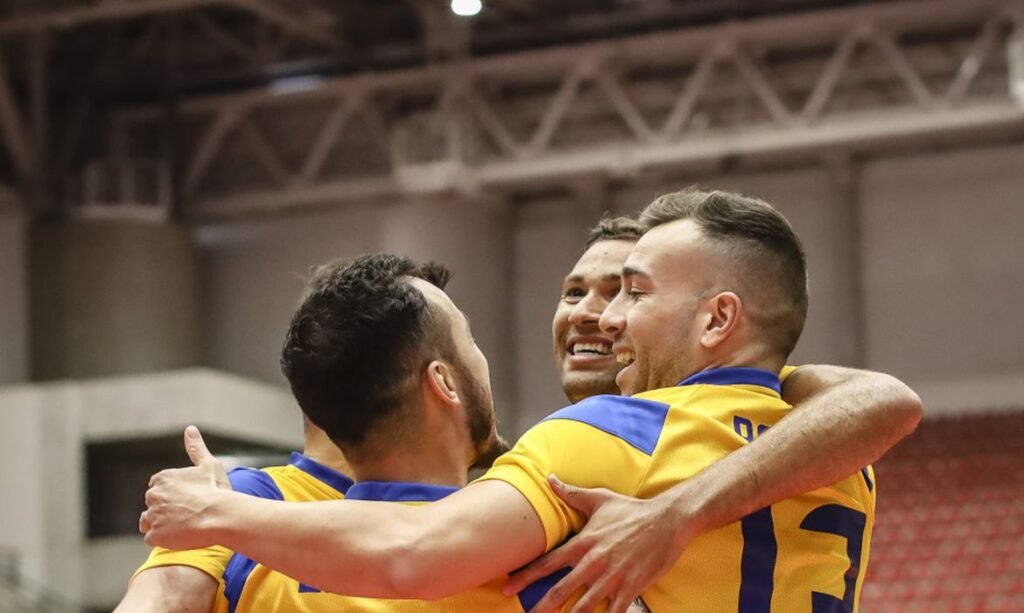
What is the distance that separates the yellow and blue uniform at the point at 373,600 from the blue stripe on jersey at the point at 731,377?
46cm

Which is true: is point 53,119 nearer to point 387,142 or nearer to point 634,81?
point 387,142

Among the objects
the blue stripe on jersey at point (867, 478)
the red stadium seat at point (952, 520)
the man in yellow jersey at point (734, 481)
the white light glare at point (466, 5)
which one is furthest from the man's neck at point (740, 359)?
the red stadium seat at point (952, 520)

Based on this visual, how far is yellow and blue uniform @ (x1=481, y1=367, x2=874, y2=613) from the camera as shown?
2.62m

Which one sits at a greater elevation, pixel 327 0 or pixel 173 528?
pixel 327 0

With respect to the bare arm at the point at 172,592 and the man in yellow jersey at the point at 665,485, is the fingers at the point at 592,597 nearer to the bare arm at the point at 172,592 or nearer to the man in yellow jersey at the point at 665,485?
the man in yellow jersey at the point at 665,485

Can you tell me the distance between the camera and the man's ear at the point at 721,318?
9.27ft

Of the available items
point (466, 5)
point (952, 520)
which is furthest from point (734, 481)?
point (952, 520)

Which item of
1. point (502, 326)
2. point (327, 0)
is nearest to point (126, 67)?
point (327, 0)

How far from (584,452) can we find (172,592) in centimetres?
90

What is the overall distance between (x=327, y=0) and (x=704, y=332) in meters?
14.7

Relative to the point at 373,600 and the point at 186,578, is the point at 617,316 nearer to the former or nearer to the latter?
the point at 373,600

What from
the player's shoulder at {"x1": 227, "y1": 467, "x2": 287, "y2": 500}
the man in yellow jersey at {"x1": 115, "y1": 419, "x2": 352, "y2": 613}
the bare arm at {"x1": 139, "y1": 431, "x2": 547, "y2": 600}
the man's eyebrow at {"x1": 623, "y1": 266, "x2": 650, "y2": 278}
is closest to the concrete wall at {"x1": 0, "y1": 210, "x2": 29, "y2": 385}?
the player's shoulder at {"x1": 227, "y1": 467, "x2": 287, "y2": 500}

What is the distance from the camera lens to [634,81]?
1656 cm

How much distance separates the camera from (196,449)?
111 inches
